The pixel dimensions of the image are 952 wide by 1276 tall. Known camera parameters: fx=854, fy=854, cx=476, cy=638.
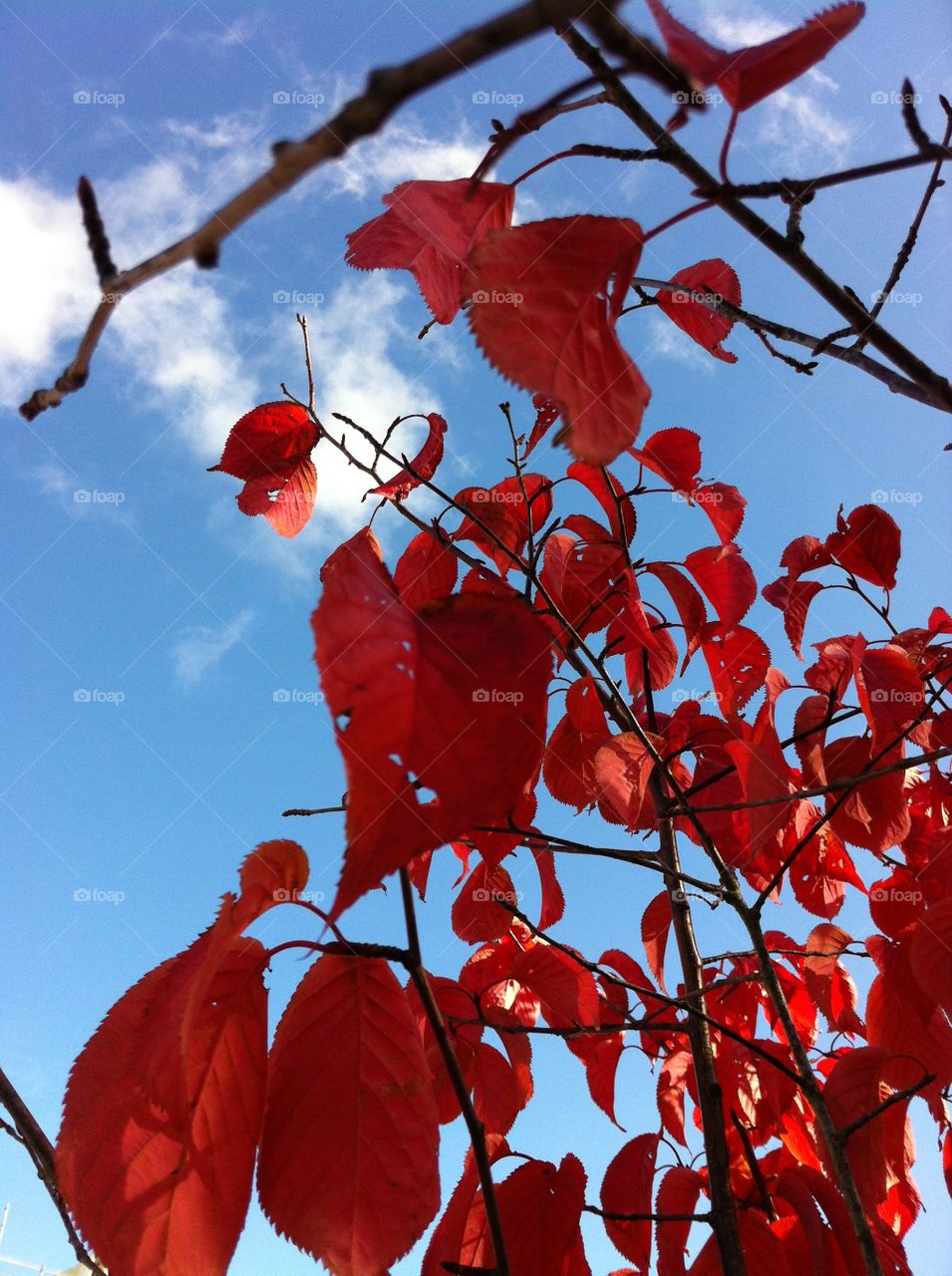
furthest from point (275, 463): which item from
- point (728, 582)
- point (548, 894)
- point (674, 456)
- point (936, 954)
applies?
point (936, 954)

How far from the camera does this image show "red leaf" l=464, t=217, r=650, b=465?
52 centimetres

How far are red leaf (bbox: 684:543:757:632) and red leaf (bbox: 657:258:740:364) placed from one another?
41cm

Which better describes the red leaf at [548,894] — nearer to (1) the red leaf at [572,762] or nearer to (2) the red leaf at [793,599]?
(1) the red leaf at [572,762]

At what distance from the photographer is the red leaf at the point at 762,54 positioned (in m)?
0.55

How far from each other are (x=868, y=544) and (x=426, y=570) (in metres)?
0.93

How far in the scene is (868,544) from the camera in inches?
67.8

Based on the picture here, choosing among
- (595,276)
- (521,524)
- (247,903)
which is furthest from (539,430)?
(247,903)

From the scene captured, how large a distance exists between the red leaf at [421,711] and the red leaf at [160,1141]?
0.23 metres

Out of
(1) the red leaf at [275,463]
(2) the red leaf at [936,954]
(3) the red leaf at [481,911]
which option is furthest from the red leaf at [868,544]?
(1) the red leaf at [275,463]

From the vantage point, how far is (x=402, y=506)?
141 cm

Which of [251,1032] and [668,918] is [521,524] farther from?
[251,1032]

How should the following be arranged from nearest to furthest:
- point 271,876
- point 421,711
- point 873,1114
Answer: point 421,711 < point 271,876 < point 873,1114

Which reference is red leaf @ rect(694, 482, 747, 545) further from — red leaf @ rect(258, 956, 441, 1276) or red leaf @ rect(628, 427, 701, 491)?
red leaf @ rect(258, 956, 441, 1276)

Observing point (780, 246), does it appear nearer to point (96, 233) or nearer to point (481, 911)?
point (96, 233)
